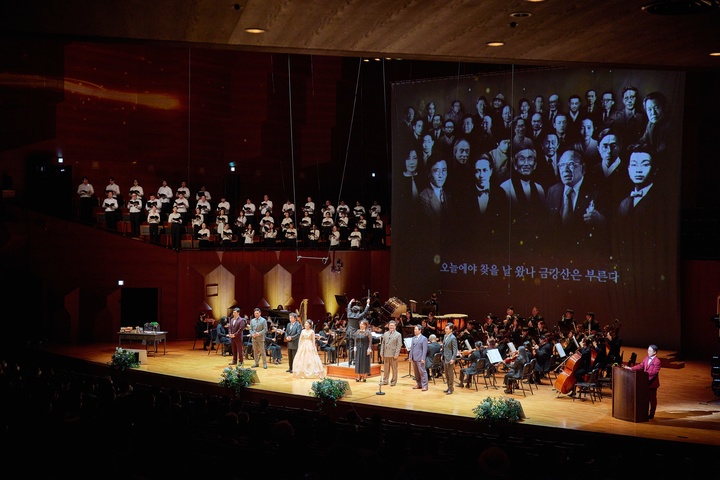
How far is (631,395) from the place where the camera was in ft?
38.3

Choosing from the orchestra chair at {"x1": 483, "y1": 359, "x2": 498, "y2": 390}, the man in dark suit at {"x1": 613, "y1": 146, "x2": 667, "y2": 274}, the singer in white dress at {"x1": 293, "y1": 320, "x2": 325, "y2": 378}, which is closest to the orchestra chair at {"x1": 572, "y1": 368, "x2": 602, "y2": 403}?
the orchestra chair at {"x1": 483, "y1": 359, "x2": 498, "y2": 390}

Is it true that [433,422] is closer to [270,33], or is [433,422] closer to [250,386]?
[250,386]

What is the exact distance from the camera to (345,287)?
2327 centimetres

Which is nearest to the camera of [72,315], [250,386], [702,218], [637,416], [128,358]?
[637,416]

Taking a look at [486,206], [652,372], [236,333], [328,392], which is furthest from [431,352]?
[486,206]

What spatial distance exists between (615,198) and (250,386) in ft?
34.5

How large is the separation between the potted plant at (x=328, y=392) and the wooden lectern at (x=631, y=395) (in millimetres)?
4283

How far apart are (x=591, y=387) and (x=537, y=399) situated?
3.20 ft

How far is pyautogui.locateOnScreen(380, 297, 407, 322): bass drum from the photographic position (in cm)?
1825

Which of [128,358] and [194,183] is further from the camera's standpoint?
[194,183]

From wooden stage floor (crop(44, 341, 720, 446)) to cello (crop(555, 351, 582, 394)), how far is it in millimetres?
181

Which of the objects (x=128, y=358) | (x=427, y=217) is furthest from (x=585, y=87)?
(x=128, y=358)

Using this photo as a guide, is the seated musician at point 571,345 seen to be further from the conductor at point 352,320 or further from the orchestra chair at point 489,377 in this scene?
the conductor at point 352,320

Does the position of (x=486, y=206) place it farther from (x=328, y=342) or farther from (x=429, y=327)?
(x=328, y=342)
